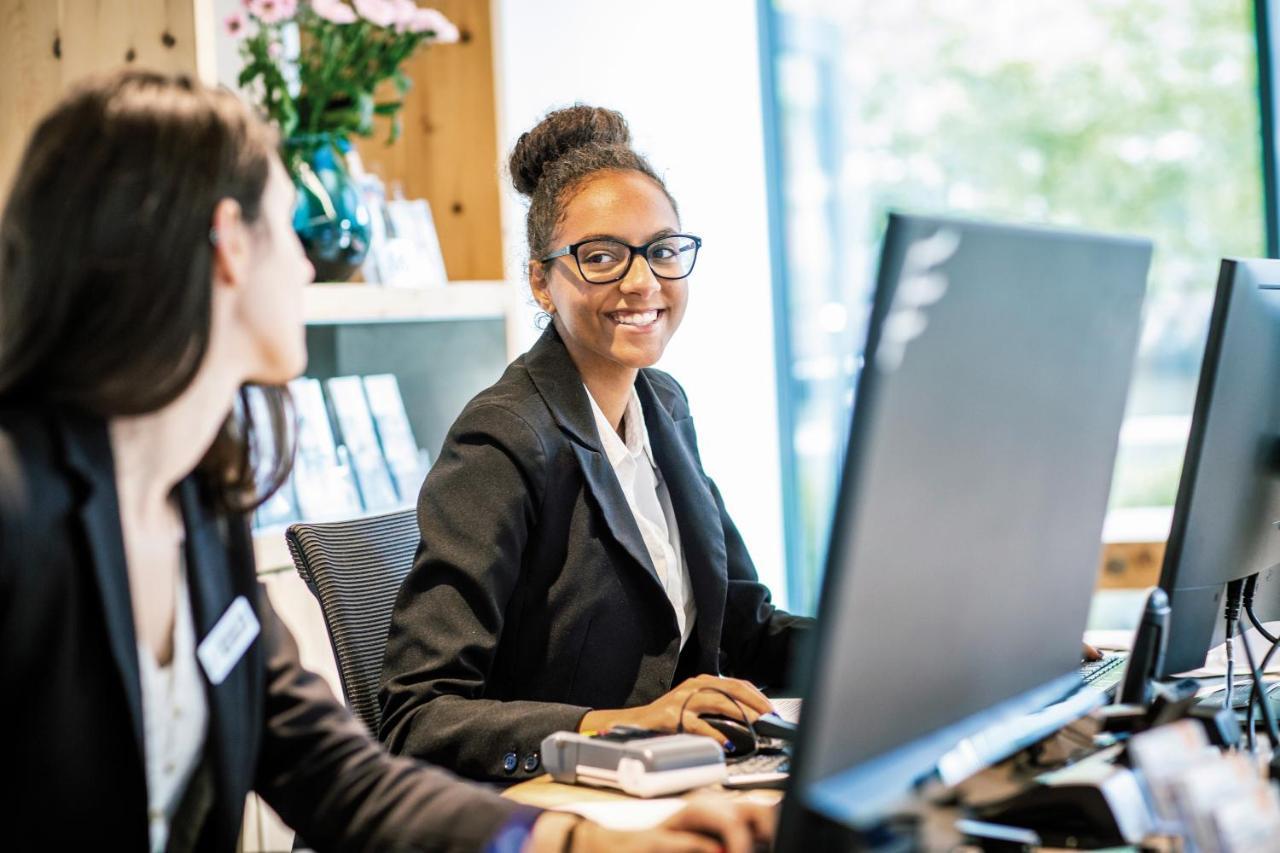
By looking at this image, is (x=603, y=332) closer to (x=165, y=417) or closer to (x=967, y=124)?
(x=165, y=417)

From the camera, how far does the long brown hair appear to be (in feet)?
3.41

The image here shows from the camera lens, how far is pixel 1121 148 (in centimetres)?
436

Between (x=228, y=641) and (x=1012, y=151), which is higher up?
(x=1012, y=151)

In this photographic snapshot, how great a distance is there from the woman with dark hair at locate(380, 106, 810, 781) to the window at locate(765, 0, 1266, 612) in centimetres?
208

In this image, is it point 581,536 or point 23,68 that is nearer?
point 581,536

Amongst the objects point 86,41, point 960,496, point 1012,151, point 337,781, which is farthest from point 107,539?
point 1012,151

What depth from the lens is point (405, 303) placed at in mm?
Result: 3139

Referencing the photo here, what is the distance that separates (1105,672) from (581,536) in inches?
→ 26.1

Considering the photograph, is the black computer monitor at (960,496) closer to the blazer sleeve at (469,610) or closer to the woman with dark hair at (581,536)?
the woman with dark hair at (581,536)

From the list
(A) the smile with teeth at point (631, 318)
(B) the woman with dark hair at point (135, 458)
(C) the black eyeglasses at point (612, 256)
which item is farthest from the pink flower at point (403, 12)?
(B) the woman with dark hair at point (135, 458)

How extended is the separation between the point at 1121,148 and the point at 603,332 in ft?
9.79

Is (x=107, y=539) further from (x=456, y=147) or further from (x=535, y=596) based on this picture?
(x=456, y=147)

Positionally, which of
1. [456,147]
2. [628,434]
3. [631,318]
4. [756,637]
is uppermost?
[456,147]

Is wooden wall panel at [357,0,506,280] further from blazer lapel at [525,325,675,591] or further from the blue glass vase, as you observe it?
blazer lapel at [525,325,675,591]
